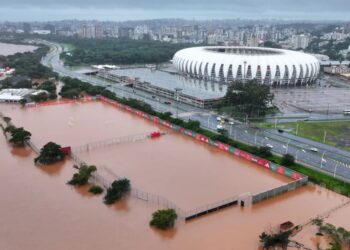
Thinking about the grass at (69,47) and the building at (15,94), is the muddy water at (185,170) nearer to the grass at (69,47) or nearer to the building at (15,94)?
the building at (15,94)

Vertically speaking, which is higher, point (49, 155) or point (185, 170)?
point (49, 155)

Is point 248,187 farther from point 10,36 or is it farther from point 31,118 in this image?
point 10,36

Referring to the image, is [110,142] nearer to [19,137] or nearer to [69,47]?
[19,137]

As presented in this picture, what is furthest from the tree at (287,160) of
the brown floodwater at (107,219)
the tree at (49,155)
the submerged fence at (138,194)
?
the tree at (49,155)

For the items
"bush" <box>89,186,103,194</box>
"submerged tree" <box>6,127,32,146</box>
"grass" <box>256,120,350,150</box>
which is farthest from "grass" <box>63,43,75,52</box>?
"bush" <box>89,186,103,194</box>

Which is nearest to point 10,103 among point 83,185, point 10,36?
point 83,185

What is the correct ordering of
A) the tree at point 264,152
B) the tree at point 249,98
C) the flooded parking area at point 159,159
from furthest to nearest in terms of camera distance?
the tree at point 249,98
the tree at point 264,152
the flooded parking area at point 159,159

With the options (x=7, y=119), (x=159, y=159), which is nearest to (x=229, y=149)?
(x=159, y=159)
